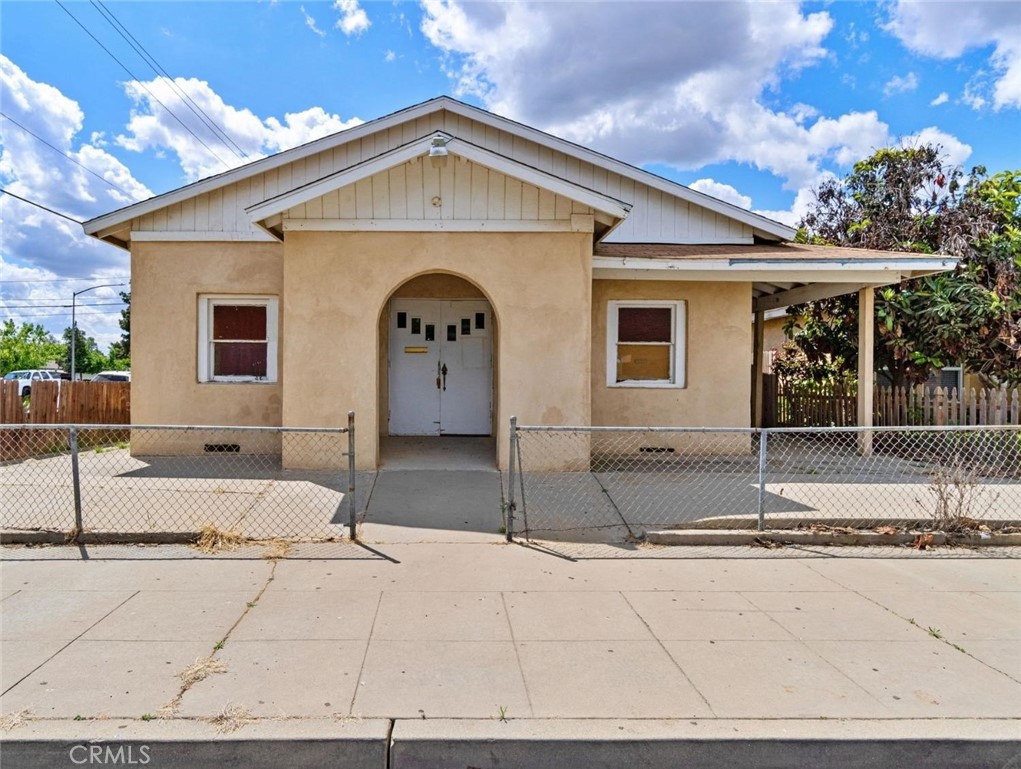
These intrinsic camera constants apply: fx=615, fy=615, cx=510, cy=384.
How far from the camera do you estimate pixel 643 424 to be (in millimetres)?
10367

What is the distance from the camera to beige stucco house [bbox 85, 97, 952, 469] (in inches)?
331

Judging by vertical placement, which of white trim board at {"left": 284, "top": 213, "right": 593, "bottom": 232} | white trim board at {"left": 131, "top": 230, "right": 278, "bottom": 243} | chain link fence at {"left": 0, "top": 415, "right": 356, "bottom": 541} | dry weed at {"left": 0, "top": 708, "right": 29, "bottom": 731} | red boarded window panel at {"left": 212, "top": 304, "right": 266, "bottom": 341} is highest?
white trim board at {"left": 131, "top": 230, "right": 278, "bottom": 243}

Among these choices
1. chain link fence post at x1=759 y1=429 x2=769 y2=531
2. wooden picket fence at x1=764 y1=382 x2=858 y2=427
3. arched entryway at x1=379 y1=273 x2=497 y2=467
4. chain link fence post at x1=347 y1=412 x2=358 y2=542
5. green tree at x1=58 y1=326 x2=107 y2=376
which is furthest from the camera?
green tree at x1=58 y1=326 x2=107 y2=376

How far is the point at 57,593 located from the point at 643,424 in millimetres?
8099

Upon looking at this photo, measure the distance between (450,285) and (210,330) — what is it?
161 inches

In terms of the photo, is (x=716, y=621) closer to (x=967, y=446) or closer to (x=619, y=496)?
(x=619, y=496)

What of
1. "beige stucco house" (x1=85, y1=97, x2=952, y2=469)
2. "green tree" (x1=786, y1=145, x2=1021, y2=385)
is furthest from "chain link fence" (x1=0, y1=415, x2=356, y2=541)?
"green tree" (x1=786, y1=145, x2=1021, y2=385)

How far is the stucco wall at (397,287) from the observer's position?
8406 mm

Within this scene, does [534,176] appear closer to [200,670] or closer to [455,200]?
[455,200]

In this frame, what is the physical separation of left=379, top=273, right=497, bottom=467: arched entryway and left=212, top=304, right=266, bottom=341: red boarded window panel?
7.01 feet

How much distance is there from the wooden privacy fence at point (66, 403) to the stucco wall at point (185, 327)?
5.41 feet

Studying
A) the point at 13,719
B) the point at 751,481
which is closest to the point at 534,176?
the point at 751,481

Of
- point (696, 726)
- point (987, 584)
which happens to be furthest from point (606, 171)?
point (696, 726)

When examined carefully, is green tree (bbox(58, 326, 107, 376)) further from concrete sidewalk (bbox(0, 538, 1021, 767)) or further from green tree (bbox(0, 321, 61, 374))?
concrete sidewalk (bbox(0, 538, 1021, 767))
